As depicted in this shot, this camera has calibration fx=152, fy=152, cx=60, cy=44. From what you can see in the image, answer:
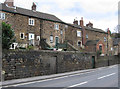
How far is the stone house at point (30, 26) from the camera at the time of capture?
2678 cm

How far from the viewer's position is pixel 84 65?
26141mm

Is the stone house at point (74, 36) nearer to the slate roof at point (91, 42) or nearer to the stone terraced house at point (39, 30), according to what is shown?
the stone terraced house at point (39, 30)

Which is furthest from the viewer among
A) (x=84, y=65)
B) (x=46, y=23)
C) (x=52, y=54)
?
(x=46, y=23)

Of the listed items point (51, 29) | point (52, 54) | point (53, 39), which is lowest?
point (52, 54)

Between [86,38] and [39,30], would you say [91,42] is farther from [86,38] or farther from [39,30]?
[39,30]

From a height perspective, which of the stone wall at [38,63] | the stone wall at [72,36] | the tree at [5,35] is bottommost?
the stone wall at [38,63]

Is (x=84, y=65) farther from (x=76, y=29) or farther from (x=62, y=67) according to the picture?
(x=76, y=29)

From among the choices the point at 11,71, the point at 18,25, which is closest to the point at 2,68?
the point at 11,71

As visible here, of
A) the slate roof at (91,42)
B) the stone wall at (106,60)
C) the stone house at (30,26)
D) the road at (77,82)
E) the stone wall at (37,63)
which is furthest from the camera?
the slate roof at (91,42)

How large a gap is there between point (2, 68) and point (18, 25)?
15134 millimetres

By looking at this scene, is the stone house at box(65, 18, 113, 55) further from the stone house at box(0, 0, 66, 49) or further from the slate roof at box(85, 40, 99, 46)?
the stone house at box(0, 0, 66, 49)

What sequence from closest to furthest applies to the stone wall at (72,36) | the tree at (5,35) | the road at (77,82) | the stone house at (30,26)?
1. the road at (77,82)
2. the tree at (5,35)
3. the stone house at (30,26)
4. the stone wall at (72,36)

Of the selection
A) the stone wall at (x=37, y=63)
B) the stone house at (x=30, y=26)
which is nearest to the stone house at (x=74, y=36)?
the stone house at (x=30, y=26)

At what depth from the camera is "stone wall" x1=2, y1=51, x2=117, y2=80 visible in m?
14.5
